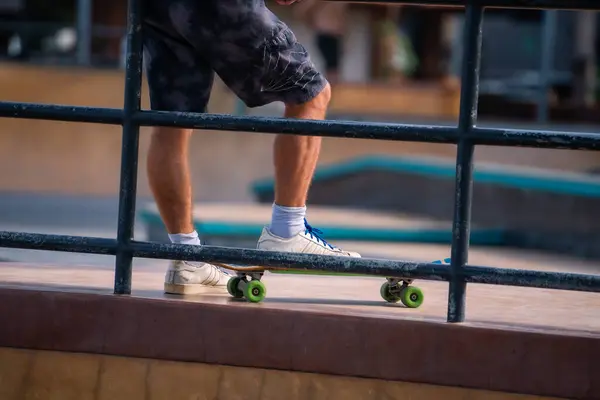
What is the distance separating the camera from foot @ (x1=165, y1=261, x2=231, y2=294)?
11.4 ft

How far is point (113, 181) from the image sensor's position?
615 inches

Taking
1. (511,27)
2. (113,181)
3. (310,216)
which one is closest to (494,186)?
(310,216)

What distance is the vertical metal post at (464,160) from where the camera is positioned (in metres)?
3.02

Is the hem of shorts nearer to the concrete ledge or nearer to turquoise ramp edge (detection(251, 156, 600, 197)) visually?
the concrete ledge

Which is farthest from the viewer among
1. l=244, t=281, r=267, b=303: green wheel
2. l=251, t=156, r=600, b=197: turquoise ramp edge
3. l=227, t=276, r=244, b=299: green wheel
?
l=251, t=156, r=600, b=197: turquoise ramp edge

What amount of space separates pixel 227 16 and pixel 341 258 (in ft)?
2.79

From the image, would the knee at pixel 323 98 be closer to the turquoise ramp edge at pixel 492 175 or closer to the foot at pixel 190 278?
the foot at pixel 190 278

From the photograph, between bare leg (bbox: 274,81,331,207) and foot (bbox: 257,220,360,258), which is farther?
foot (bbox: 257,220,360,258)

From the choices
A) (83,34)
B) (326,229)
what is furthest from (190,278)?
(83,34)

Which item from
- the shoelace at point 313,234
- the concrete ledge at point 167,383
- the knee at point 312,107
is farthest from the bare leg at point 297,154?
the concrete ledge at point 167,383

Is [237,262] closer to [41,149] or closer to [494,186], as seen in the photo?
[494,186]

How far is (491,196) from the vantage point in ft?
31.2

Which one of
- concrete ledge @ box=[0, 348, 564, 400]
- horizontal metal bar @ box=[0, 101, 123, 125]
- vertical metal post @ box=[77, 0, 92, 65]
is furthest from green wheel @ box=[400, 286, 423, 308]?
vertical metal post @ box=[77, 0, 92, 65]

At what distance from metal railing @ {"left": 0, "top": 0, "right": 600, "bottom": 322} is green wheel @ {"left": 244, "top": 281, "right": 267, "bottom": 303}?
0.70 feet
